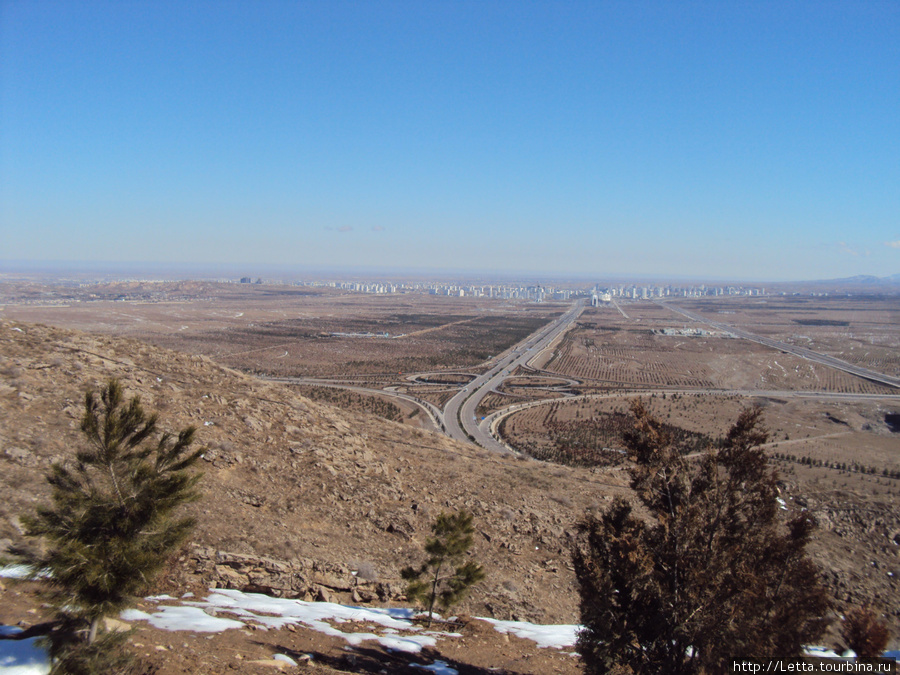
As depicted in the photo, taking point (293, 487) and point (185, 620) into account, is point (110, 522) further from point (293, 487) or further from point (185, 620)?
point (293, 487)

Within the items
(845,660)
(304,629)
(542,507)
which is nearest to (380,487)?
(542,507)

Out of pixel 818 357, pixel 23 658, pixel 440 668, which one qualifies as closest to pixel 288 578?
pixel 440 668

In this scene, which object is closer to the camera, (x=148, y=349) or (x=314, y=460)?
(x=314, y=460)

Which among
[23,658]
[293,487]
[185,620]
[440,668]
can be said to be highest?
[23,658]

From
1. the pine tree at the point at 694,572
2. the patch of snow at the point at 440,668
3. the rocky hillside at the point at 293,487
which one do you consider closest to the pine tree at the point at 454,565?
the rocky hillside at the point at 293,487

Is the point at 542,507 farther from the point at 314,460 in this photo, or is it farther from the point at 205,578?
the point at 205,578

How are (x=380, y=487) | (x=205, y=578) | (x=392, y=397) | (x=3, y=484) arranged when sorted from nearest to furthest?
Answer: (x=205, y=578) < (x=3, y=484) < (x=380, y=487) < (x=392, y=397)

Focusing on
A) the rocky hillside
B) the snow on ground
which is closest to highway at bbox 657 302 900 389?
the rocky hillside
